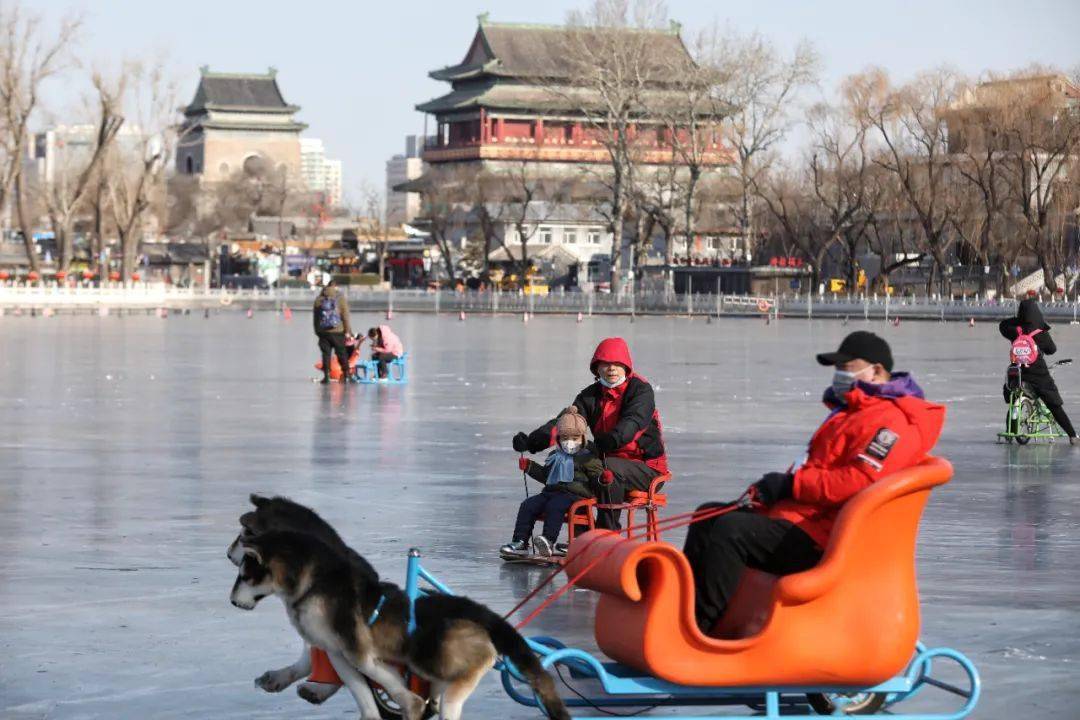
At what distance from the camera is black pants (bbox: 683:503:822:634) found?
614cm

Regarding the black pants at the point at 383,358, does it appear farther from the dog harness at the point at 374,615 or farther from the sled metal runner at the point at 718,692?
the dog harness at the point at 374,615

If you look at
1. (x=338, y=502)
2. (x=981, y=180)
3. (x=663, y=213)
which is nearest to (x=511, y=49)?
(x=663, y=213)

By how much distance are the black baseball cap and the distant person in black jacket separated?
11.0 meters

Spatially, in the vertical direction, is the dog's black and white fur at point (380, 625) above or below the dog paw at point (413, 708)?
above

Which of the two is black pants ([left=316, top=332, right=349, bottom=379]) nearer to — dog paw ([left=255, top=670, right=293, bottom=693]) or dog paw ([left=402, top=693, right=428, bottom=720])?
dog paw ([left=255, top=670, right=293, bottom=693])

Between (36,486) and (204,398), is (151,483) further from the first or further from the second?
(204,398)

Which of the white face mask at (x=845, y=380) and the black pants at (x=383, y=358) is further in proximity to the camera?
the black pants at (x=383, y=358)

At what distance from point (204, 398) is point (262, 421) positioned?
3.74 m

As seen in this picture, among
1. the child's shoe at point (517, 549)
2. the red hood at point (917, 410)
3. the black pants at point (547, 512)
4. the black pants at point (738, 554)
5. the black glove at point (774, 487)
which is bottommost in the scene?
the child's shoe at point (517, 549)

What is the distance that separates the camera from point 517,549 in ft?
32.2

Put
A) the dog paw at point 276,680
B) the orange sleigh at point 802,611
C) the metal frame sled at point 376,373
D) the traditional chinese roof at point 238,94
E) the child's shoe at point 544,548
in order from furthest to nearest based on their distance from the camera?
1. the traditional chinese roof at point 238,94
2. the metal frame sled at point 376,373
3. the child's shoe at point 544,548
4. the dog paw at point 276,680
5. the orange sleigh at point 802,611

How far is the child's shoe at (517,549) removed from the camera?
9.76m

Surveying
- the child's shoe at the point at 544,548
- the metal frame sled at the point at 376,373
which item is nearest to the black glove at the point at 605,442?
the child's shoe at the point at 544,548

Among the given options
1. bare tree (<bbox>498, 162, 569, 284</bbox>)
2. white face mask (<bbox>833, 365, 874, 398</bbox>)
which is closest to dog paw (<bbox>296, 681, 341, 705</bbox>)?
white face mask (<bbox>833, 365, 874, 398</bbox>)
